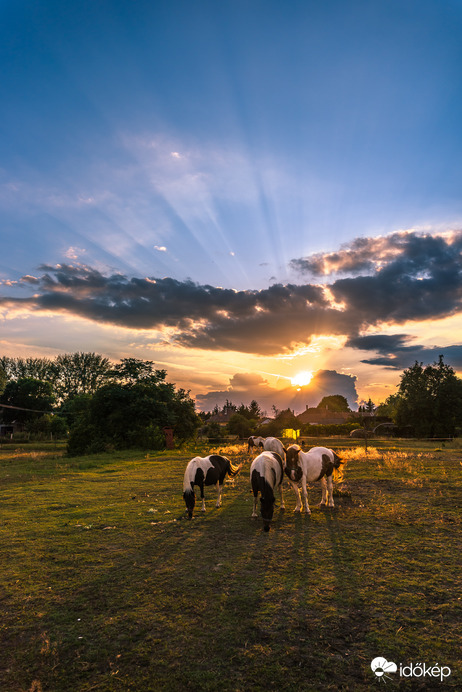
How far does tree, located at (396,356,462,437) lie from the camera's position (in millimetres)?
58844

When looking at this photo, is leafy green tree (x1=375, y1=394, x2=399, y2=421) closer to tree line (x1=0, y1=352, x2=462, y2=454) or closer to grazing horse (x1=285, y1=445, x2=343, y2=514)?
tree line (x1=0, y1=352, x2=462, y2=454)

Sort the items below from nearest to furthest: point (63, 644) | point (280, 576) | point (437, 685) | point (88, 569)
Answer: point (437, 685) → point (63, 644) → point (280, 576) → point (88, 569)

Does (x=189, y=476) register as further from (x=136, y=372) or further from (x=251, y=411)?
(x=251, y=411)

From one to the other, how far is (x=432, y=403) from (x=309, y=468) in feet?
187

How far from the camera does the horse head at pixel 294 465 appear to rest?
465 inches

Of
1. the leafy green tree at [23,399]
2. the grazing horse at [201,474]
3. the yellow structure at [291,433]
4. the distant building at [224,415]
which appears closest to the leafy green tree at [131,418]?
the yellow structure at [291,433]

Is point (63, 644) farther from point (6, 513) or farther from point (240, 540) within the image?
point (6, 513)

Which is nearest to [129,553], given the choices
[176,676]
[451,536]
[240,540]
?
[240,540]

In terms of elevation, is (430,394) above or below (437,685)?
above

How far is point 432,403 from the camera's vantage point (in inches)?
2378

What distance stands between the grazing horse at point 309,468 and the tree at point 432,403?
180 feet

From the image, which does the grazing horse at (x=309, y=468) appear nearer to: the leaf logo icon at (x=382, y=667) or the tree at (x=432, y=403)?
the leaf logo icon at (x=382, y=667)

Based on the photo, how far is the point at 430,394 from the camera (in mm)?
61562

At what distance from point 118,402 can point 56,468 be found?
50.0 ft
